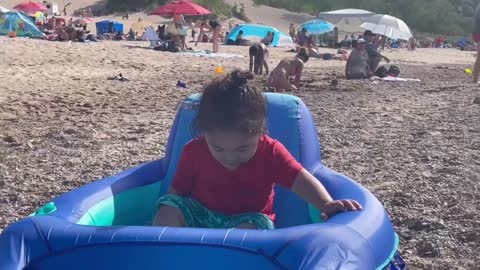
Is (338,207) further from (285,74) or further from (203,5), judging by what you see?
(203,5)

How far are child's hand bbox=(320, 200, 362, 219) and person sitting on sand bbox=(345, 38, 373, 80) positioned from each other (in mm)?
8553

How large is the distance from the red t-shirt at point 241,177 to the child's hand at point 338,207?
16 cm

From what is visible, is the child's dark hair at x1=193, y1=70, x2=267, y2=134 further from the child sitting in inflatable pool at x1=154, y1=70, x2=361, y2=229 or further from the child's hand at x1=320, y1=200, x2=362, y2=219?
the child's hand at x1=320, y1=200, x2=362, y2=219

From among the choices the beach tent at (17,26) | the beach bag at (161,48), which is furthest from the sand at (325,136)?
the beach tent at (17,26)

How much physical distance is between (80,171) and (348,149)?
77.5 inches

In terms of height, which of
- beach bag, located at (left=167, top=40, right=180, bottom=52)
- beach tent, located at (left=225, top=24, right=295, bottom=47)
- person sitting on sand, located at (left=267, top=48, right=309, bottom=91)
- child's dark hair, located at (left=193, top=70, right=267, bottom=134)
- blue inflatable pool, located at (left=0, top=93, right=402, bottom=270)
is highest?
child's dark hair, located at (left=193, top=70, right=267, bottom=134)

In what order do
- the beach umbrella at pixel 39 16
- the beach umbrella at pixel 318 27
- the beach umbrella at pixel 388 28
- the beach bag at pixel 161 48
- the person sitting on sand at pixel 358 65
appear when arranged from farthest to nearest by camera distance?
the beach umbrella at pixel 39 16 → the beach umbrella at pixel 318 27 → the beach umbrella at pixel 388 28 → the beach bag at pixel 161 48 → the person sitting on sand at pixel 358 65

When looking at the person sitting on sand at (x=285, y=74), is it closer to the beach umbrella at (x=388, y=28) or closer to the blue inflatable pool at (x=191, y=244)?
the blue inflatable pool at (x=191, y=244)

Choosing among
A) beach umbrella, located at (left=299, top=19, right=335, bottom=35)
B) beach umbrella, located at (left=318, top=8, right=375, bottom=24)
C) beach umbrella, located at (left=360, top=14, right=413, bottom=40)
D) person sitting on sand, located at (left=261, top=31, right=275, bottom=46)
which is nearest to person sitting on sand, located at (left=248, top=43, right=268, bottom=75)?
beach umbrella, located at (left=360, top=14, right=413, bottom=40)

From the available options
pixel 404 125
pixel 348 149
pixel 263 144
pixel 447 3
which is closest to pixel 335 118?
pixel 404 125

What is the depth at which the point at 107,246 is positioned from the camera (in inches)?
83.6

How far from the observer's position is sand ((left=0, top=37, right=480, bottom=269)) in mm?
3713

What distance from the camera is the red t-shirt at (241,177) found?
255 cm

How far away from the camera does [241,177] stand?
254 centimetres
